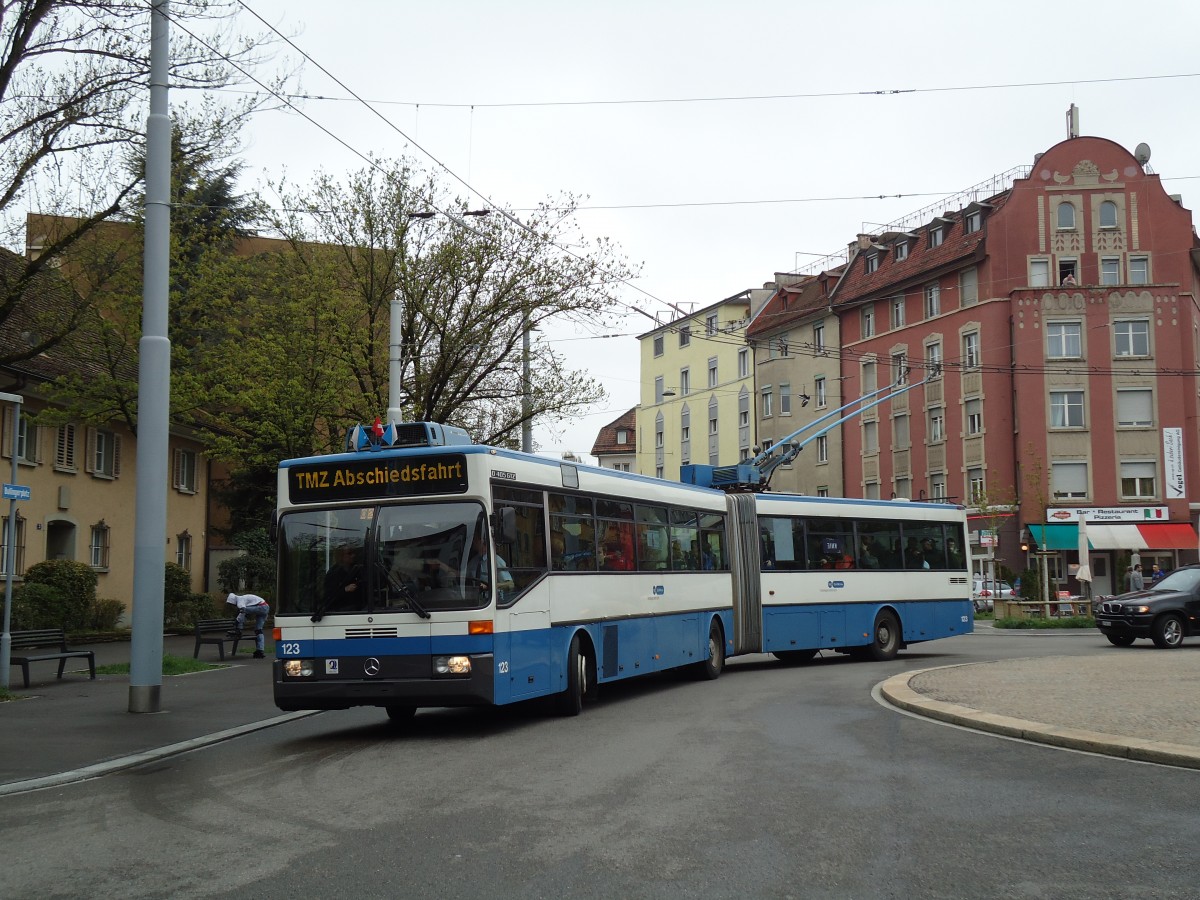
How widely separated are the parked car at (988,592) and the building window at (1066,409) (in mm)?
7083

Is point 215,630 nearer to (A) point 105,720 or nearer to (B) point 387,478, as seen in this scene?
(A) point 105,720

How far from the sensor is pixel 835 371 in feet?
220

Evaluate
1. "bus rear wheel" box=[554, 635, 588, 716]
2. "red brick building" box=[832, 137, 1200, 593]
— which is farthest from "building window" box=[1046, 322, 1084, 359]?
"bus rear wheel" box=[554, 635, 588, 716]

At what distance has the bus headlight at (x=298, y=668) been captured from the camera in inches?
504

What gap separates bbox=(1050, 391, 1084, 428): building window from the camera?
5462cm

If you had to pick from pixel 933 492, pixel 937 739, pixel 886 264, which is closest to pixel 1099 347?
pixel 933 492

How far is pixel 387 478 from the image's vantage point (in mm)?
12977

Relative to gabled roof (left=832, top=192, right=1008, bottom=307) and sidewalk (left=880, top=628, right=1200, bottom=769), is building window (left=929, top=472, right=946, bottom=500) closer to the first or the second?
gabled roof (left=832, top=192, right=1008, bottom=307)

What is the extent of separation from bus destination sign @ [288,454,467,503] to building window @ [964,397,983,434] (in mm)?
46832

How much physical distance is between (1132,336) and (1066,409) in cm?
403

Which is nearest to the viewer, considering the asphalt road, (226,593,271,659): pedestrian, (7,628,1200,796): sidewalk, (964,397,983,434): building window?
the asphalt road

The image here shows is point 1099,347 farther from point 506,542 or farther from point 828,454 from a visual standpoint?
point 506,542

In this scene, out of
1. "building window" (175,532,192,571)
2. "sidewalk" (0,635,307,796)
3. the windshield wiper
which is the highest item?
"building window" (175,532,192,571)

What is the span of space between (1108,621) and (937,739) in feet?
55.1
